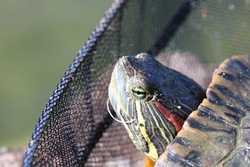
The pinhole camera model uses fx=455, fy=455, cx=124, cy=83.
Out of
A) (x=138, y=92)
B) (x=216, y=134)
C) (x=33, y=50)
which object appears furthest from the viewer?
(x=33, y=50)

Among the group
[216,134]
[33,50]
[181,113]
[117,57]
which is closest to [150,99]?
[181,113]

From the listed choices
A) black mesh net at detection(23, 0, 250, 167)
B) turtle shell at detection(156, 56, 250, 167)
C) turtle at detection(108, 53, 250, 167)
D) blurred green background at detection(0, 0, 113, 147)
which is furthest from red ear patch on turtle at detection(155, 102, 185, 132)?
blurred green background at detection(0, 0, 113, 147)

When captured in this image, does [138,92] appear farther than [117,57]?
No

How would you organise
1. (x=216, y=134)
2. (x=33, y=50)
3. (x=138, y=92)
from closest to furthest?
(x=216, y=134) → (x=138, y=92) → (x=33, y=50)

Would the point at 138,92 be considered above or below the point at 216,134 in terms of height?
above

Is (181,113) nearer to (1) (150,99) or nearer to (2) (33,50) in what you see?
(1) (150,99)

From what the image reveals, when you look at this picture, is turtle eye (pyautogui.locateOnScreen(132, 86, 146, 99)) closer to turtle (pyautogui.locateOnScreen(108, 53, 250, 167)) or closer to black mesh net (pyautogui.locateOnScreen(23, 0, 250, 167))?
turtle (pyautogui.locateOnScreen(108, 53, 250, 167))
